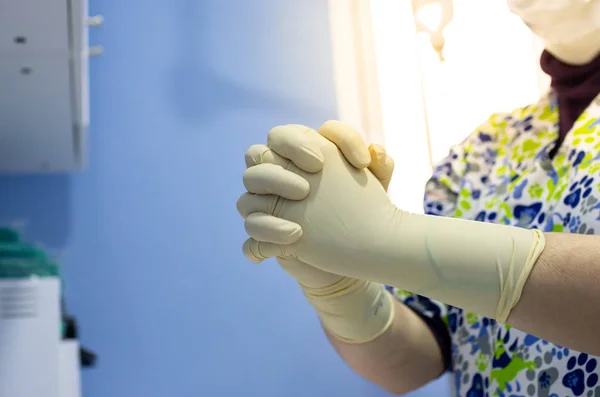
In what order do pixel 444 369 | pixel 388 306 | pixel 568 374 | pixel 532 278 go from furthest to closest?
pixel 444 369 → pixel 388 306 → pixel 568 374 → pixel 532 278

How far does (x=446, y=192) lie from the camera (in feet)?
3.52

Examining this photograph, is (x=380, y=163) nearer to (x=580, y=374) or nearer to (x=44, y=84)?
(x=580, y=374)

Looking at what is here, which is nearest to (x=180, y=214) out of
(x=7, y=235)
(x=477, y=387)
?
(x=7, y=235)

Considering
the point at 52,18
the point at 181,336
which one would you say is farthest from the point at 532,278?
the point at 181,336

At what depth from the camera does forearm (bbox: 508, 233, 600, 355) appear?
0.63 meters

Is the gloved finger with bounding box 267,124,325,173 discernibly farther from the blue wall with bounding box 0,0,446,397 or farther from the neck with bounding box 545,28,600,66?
the blue wall with bounding box 0,0,446,397

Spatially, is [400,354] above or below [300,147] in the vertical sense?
below

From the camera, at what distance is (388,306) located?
944 millimetres

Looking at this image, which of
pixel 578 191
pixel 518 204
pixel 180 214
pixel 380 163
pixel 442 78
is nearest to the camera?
pixel 380 163

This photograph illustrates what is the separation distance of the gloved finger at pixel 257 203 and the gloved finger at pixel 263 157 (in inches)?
1.4

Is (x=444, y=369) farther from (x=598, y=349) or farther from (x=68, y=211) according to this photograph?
(x=68, y=211)

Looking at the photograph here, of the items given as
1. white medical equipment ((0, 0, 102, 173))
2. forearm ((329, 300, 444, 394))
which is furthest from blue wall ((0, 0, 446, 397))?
forearm ((329, 300, 444, 394))

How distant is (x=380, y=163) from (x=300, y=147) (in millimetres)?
113

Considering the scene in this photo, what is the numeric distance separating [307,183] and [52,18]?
47 cm
